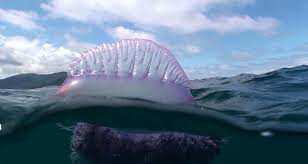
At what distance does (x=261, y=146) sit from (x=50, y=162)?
904cm

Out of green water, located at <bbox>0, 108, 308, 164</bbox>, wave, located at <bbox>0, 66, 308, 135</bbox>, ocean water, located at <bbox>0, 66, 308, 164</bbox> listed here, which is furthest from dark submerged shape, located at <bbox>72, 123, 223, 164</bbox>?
wave, located at <bbox>0, 66, 308, 135</bbox>

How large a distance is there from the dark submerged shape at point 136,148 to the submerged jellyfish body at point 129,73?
3.80 feet

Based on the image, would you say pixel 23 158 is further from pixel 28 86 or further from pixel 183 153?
pixel 183 153

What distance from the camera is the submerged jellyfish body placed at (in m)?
5.54

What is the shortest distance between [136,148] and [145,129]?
212cm

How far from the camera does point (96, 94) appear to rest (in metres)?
5.81

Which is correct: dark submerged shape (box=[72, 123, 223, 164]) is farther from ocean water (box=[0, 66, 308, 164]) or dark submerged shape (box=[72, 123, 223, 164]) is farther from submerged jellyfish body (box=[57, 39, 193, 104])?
submerged jellyfish body (box=[57, 39, 193, 104])

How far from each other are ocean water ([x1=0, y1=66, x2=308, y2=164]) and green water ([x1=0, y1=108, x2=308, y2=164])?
26 mm

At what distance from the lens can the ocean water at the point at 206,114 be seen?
8875 mm

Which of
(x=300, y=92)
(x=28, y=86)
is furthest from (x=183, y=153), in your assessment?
(x=28, y=86)

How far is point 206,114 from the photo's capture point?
930 centimetres

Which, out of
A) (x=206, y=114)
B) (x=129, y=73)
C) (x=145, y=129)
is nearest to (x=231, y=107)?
(x=206, y=114)

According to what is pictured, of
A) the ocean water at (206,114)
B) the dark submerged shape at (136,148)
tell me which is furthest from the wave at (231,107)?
the dark submerged shape at (136,148)

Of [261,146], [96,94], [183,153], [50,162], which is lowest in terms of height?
[50,162]
